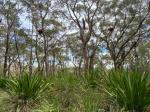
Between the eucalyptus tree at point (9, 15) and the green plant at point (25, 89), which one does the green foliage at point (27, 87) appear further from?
the eucalyptus tree at point (9, 15)

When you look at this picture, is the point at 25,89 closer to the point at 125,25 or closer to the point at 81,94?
the point at 81,94

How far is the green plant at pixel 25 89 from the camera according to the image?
9098 mm

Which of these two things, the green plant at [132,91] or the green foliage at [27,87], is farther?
the green foliage at [27,87]

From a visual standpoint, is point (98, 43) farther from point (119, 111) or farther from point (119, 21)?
point (119, 111)

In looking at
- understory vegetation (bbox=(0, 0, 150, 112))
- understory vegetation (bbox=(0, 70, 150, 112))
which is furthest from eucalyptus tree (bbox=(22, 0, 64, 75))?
understory vegetation (bbox=(0, 70, 150, 112))

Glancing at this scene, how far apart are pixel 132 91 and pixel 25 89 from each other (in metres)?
3.41

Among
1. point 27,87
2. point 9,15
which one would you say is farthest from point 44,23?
point 27,87

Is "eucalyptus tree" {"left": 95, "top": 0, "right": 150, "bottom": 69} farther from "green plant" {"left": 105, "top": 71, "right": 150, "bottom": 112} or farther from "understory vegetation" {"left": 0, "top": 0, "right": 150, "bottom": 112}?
"green plant" {"left": 105, "top": 71, "right": 150, "bottom": 112}

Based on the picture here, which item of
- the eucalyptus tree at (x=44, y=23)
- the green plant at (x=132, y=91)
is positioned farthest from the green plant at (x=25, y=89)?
the eucalyptus tree at (x=44, y=23)

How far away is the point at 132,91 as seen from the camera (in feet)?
23.8

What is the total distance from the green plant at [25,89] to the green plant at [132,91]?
8.70 ft

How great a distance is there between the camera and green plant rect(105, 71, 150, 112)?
720cm

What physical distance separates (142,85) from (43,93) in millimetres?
3547

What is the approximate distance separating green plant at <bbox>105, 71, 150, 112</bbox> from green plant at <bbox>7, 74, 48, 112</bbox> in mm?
2652
